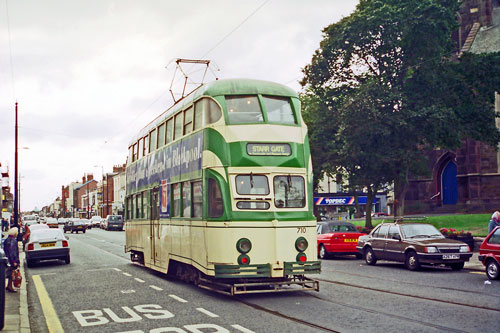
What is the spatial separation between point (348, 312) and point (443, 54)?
28441 millimetres

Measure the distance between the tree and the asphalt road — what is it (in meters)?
15.9

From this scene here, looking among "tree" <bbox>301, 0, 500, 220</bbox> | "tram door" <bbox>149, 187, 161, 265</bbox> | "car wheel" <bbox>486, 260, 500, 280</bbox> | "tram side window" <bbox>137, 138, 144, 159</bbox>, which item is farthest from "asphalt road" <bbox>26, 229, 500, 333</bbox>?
"tree" <bbox>301, 0, 500, 220</bbox>

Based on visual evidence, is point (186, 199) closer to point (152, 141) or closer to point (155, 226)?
point (155, 226)

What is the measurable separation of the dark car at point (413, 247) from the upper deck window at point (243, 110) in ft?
27.5

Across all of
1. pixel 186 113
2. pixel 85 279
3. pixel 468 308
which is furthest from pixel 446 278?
pixel 85 279

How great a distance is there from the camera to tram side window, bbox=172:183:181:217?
1430 cm

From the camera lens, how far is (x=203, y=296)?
491 inches

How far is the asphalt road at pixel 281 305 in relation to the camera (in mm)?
8938

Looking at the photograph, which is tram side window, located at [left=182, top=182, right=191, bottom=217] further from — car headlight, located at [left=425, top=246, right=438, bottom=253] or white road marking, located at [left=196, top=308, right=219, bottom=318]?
car headlight, located at [left=425, top=246, right=438, bottom=253]

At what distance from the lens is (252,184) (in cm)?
1188

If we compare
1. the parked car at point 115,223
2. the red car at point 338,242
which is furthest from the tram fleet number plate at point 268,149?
the parked car at point 115,223

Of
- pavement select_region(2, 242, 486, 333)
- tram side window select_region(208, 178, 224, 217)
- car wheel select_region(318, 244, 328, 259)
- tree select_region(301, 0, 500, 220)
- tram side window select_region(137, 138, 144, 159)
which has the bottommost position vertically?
car wheel select_region(318, 244, 328, 259)

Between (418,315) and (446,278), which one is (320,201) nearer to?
(446,278)

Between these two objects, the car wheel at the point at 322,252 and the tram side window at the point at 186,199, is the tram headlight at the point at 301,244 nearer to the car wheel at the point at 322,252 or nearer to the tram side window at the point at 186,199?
the tram side window at the point at 186,199
